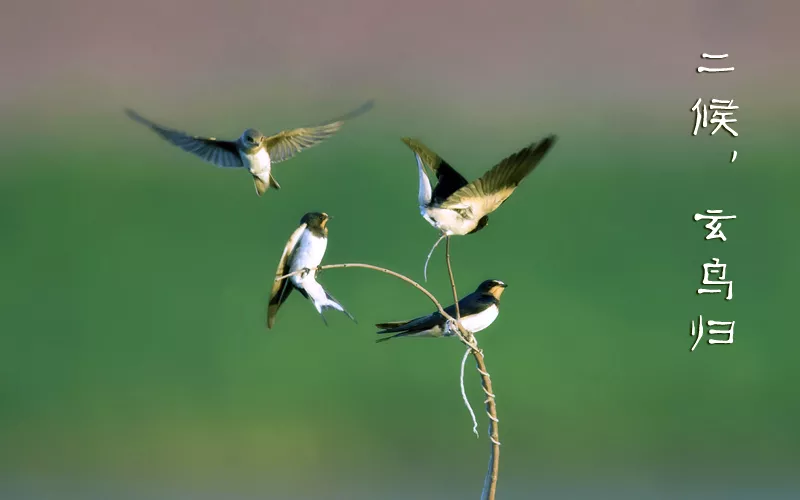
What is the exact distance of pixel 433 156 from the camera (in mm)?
2227

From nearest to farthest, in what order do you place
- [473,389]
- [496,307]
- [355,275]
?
[496,307] < [473,389] < [355,275]

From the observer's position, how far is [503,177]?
209 centimetres

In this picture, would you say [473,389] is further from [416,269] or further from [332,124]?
[332,124]

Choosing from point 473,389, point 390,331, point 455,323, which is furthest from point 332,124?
point 473,389

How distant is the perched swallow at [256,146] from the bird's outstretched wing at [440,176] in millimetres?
675

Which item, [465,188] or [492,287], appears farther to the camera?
[492,287]

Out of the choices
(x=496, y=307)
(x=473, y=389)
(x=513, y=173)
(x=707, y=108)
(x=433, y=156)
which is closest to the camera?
(x=513, y=173)

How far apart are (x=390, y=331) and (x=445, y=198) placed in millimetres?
342

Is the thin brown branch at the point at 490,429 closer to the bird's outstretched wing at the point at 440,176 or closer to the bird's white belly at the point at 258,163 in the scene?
the bird's outstretched wing at the point at 440,176

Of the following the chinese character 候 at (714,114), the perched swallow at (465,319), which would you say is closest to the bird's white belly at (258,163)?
the perched swallow at (465,319)

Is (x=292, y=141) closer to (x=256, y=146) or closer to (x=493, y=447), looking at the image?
(x=256, y=146)

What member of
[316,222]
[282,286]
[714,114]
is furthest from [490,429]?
[714,114]

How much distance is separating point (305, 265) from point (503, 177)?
22.8 inches

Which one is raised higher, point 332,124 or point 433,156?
point 332,124
